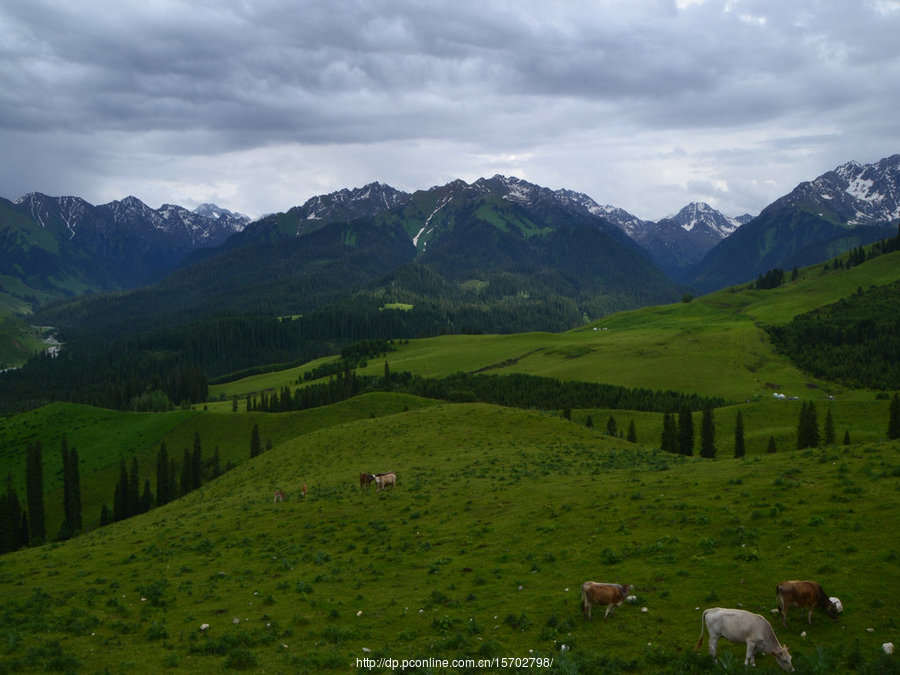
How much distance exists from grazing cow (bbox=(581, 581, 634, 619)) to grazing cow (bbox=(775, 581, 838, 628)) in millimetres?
4881

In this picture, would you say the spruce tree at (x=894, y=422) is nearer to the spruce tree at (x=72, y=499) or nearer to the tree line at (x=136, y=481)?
the tree line at (x=136, y=481)

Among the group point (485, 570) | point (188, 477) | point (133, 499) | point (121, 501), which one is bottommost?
point (121, 501)

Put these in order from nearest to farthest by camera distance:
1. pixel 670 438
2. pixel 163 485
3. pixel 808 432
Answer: pixel 808 432 < pixel 670 438 < pixel 163 485

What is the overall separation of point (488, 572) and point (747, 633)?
12696 mm

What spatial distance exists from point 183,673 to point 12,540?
9667 cm

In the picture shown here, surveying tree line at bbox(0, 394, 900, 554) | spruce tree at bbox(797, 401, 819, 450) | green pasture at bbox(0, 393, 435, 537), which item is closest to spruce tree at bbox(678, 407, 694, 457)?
tree line at bbox(0, 394, 900, 554)

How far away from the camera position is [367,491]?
4775 centimetres

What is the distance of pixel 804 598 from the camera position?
58.2 ft

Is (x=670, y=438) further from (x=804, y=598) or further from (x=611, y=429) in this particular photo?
(x=804, y=598)

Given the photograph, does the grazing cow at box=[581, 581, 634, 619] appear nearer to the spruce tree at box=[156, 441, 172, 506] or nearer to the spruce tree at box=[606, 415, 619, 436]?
the spruce tree at box=[606, 415, 619, 436]

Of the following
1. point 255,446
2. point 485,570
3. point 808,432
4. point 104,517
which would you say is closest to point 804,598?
point 485,570

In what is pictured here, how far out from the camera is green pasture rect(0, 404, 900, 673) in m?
18.8

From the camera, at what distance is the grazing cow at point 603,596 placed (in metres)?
19.9

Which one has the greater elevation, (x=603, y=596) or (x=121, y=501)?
(x=603, y=596)
